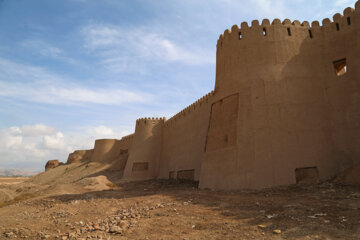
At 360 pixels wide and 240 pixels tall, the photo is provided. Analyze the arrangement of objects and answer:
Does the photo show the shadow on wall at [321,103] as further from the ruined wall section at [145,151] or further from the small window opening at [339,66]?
the ruined wall section at [145,151]

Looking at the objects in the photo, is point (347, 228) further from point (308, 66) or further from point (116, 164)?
point (116, 164)

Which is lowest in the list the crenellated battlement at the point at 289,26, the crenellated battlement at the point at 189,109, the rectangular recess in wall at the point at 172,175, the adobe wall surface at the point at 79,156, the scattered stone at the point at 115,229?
the scattered stone at the point at 115,229

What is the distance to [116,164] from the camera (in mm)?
27750

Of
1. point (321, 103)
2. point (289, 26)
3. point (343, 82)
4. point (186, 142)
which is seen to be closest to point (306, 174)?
point (321, 103)

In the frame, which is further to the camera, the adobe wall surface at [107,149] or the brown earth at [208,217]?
the adobe wall surface at [107,149]

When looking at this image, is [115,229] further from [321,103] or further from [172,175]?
[172,175]

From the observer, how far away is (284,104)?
1009cm

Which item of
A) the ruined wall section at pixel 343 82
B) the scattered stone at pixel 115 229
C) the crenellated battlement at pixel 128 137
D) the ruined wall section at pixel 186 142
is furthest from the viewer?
the crenellated battlement at pixel 128 137

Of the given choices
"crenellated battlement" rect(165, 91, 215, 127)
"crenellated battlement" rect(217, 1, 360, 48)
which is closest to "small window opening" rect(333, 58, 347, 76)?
"crenellated battlement" rect(217, 1, 360, 48)

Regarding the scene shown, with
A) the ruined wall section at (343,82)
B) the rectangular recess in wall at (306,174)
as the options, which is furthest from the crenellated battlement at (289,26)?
the rectangular recess in wall at (306,174)

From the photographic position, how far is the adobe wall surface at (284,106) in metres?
9.30

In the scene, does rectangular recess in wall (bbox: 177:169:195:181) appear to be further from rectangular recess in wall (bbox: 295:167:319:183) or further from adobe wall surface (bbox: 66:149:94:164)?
adobe wall surface (bbox: 66:149:94:164)

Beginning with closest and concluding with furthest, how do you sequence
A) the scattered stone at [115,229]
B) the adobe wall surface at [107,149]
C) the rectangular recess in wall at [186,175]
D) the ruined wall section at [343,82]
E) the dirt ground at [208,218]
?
the dirt ground at [208,218] → the scattered stone at [115,229] → the ruined wall section at [343,82] → the rectangular recess in wall at [186,175] → the adobe wall surface at [107,149]

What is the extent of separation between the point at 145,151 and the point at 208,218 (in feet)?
62.4
